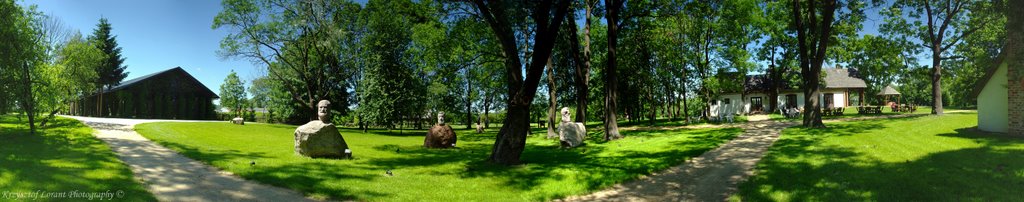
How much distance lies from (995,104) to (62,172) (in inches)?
965

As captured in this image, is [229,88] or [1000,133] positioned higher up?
[229,88]

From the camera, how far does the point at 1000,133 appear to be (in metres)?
13.5

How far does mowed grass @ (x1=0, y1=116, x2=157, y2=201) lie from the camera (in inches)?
240

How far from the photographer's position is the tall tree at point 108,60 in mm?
45969

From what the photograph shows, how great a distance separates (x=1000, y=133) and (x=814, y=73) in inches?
228

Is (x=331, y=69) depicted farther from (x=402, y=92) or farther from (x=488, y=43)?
(x=488, y=43)

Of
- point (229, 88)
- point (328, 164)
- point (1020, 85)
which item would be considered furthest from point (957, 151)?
point (229, 88)

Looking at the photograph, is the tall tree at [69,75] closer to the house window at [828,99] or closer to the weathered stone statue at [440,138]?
the weathered stone statue at [440,138]

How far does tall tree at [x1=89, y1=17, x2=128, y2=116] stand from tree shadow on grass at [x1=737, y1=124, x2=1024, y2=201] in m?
58.5

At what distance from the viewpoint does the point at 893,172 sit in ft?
23.7

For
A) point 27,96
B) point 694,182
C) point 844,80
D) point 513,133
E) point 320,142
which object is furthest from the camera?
point 844,80

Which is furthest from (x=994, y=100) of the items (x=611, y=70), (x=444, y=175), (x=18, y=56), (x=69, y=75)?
(x=69, y=75)

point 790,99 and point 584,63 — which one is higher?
point 584,63

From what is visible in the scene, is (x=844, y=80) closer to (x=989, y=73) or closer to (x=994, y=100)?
(x=989, y=73)
